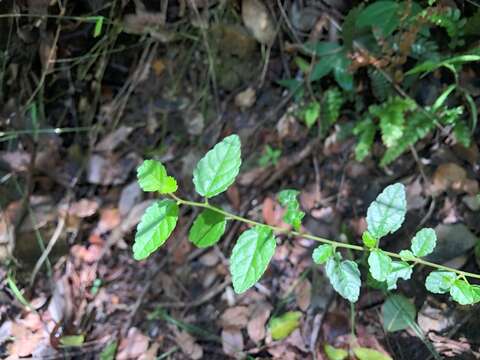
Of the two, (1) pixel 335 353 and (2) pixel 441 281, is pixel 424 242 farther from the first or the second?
(1) pixel 335 353

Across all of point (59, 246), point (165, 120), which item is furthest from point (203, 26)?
point (59, 246)

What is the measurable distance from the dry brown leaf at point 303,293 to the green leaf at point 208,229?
0.84 meters

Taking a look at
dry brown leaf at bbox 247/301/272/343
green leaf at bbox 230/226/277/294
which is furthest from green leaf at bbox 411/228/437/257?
dry brown leaf at bbox 247/301/272/343

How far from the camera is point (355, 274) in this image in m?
1.29

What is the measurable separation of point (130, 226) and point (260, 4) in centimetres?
123

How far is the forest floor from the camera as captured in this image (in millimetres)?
2043

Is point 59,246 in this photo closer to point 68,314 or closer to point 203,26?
point 68,314

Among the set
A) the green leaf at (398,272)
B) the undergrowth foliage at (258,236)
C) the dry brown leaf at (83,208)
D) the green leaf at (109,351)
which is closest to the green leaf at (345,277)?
the undergrowth foliage at (258,236)

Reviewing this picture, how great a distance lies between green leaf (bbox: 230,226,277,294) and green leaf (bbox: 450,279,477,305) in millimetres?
457

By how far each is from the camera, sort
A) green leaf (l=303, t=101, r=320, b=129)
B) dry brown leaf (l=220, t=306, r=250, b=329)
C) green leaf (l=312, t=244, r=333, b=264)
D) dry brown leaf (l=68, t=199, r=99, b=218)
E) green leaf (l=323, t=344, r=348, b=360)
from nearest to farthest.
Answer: green leaf (l=312, t=244, r=333, b=264) < green leaf (l=323, t=344, r=348, b=360) < dry brown leaf (l=220, t=306, r=250, b=329) < green leaf (l=303, t=101, r=320, b=129) < dry brown leaf (l=68, t=199, r=99, b=218)

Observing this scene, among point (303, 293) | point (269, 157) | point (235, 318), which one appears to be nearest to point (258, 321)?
point (235, 318)

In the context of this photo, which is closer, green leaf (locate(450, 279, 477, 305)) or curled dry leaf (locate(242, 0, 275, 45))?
green leaf (locate(450, 279, 477, 305))

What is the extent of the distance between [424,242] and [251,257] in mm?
450

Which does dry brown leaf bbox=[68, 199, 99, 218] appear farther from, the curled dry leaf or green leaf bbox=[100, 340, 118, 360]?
the curled dry leaf
